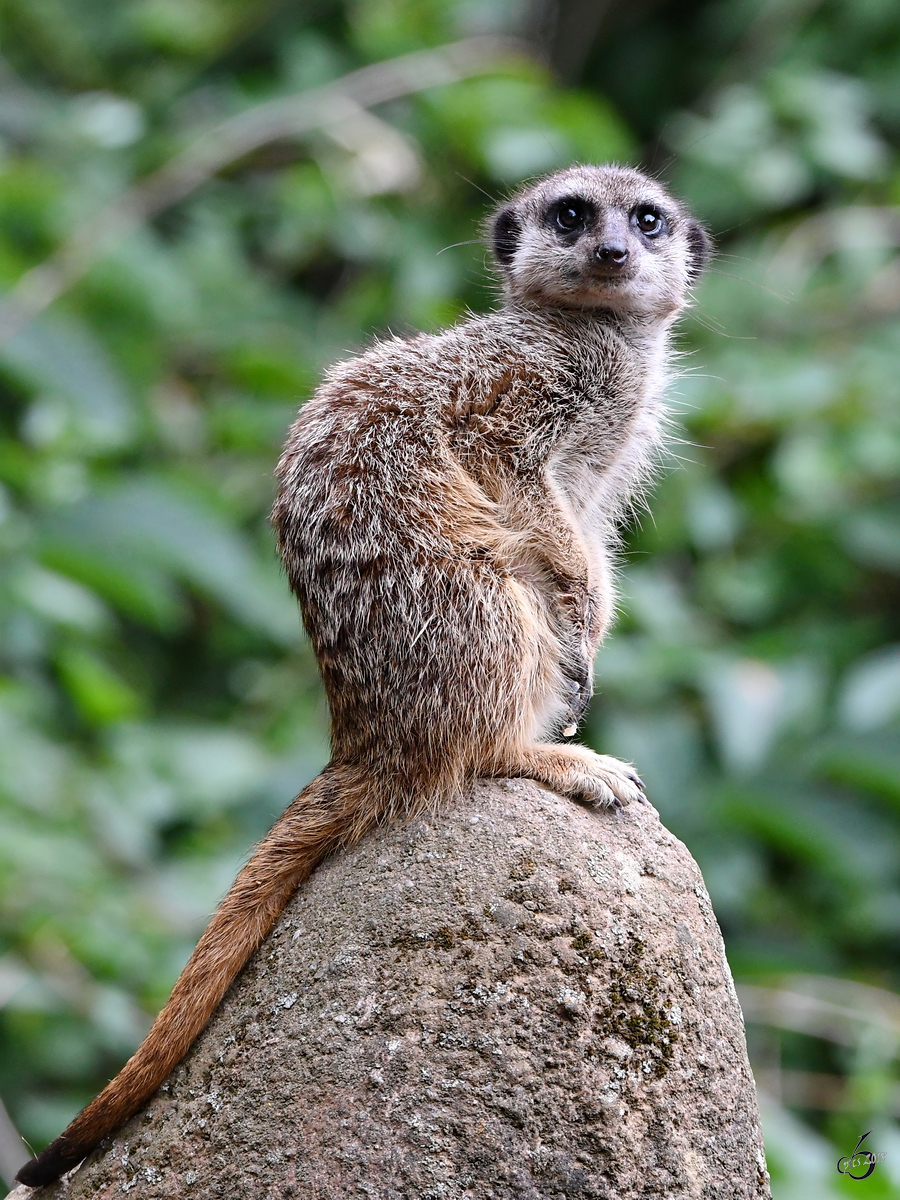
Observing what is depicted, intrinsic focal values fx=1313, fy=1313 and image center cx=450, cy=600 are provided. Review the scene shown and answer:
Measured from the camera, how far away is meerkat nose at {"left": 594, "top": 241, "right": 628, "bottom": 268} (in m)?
2.69

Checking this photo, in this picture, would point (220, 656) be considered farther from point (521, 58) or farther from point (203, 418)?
point (521, 58)

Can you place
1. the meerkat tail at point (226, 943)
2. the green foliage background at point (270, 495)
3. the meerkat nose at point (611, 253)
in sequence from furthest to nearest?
1. the green foliage background at point (270, 495)
2. the meerkat nose at point (611, 253)
3. the meerkat tail at point (226, 943)

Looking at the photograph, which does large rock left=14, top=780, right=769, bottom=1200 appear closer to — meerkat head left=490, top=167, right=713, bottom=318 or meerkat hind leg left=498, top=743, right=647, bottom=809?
meerkat hind leg left=498, top=743, right=647, bottom=809

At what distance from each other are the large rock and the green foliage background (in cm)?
130

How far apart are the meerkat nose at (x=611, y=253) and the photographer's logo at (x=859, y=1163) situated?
7.34 feet

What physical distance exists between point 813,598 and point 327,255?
3216mm

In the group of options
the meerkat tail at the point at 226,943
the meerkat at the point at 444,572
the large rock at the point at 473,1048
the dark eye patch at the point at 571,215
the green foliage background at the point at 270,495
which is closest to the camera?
the large rock at the point at 473,1048

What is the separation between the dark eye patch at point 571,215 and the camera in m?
2.95

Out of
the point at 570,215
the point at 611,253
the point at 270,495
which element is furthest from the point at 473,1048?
the point at 270,495

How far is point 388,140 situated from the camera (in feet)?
20.4

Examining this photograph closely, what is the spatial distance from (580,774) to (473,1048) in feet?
1.76

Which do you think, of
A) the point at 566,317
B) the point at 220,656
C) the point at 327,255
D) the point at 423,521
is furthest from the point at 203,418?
the point at 423,521

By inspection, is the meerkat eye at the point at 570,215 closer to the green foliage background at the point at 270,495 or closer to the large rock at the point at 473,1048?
the green foliage background at the point at 270,495

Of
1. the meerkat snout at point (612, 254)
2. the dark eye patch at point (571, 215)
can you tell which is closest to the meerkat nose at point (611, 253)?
the meerkat snout at point (612, 254)
